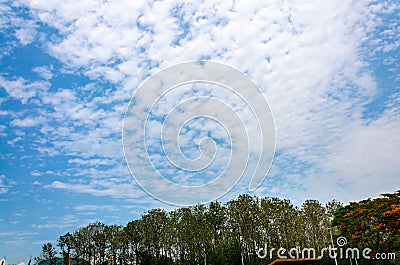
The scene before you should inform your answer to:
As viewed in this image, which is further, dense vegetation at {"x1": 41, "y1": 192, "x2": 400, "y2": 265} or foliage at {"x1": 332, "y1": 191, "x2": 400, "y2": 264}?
dense vegetation at {"x1": 41, "y1": 192, "x2": 400, "y2": 265}

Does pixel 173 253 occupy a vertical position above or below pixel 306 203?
below

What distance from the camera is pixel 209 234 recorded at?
3922 centimetres

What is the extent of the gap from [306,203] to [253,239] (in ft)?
26.2

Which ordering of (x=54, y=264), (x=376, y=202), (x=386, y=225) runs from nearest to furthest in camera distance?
(x=386, y=225) < (x=376, y=202) < (x=54, y=264)

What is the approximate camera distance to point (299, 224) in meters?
40.1

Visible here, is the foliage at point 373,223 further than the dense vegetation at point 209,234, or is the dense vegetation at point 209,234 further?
the dense vegetation at point 209,234

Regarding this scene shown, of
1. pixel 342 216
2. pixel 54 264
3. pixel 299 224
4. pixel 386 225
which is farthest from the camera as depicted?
pixel 299 224

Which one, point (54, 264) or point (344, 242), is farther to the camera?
point (54, 264)

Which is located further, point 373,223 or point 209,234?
point 209,234

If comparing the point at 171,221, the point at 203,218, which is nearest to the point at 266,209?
the point at 203,218

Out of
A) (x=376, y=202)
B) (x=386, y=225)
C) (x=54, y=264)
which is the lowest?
(x=54, y=264)

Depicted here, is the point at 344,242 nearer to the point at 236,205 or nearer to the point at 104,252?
the point at 236,205

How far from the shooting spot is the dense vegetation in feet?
125

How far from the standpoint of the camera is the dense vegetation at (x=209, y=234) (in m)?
38.2
